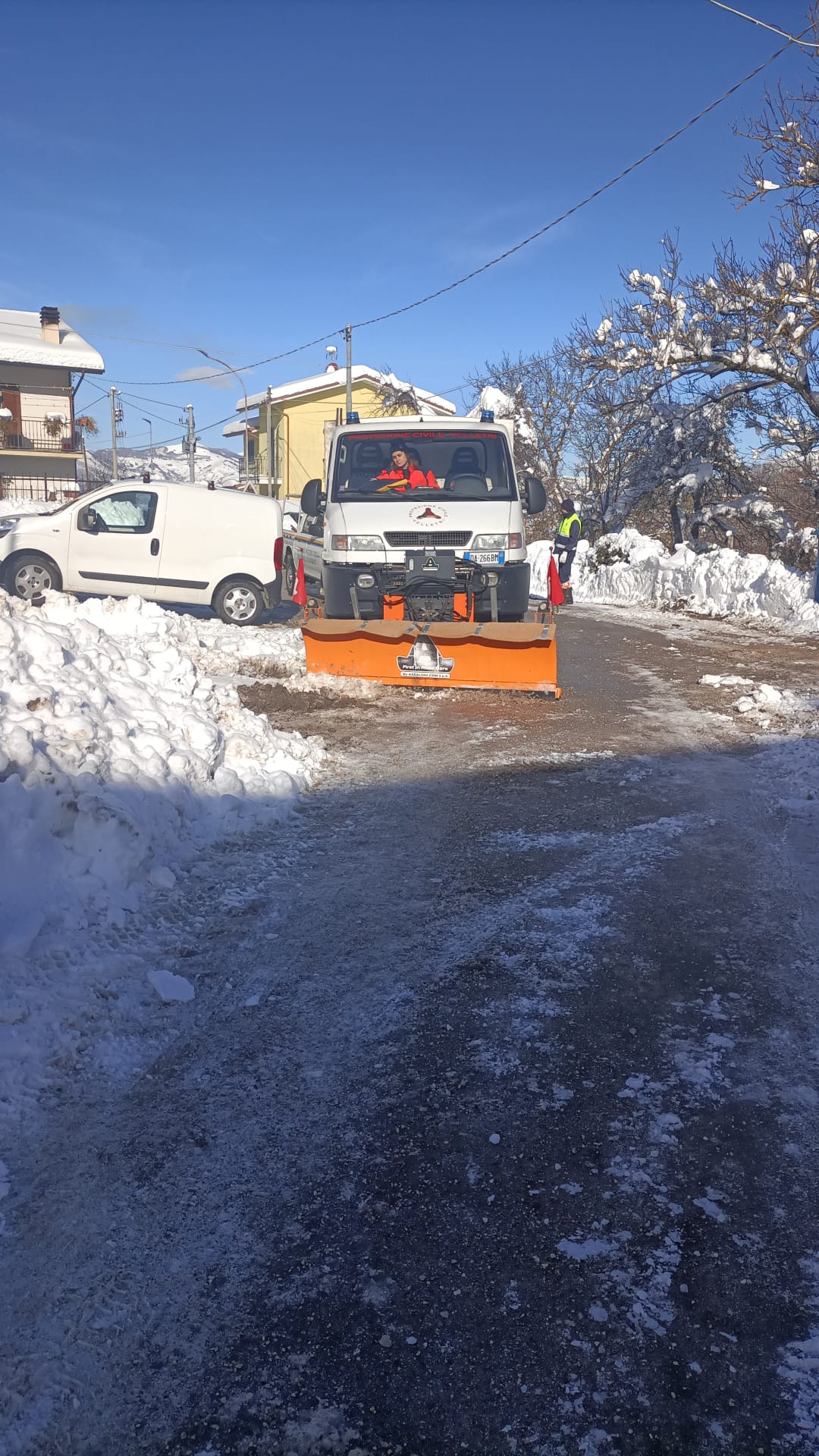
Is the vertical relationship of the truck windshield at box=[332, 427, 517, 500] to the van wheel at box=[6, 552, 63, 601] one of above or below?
above

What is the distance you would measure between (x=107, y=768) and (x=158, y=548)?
8938 mm

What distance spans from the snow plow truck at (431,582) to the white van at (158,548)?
429cm

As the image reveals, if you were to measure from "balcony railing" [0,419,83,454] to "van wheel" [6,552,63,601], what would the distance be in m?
24.1

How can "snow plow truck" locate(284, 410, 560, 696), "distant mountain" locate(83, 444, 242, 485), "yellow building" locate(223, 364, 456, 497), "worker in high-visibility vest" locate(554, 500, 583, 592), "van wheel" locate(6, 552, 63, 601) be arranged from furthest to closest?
"distant mountain" locate(83, 444, 242, 485) < "yellow building" locate(223, 364, 456, 497) < "worker in high-visibility vest" locate(554, 500, 583, 592) < "van wheel" locate(6, 552, 63, 601) < "snow plow truck" locate(284, 410, 560, 696)

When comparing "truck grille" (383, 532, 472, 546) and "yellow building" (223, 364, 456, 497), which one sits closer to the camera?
"truck grille" (383, 532, 472, 546)

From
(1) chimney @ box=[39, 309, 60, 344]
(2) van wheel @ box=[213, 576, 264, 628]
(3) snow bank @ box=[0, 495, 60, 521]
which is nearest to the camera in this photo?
(2) van wheel @ box=[213, 576, 264, 628]

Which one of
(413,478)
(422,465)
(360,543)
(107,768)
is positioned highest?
(422,465)

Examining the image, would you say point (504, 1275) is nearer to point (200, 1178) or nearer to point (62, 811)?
point (200, 1178)

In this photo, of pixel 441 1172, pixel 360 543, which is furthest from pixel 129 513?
pixel 441 1172

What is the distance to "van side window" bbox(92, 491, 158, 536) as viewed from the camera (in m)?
13.1

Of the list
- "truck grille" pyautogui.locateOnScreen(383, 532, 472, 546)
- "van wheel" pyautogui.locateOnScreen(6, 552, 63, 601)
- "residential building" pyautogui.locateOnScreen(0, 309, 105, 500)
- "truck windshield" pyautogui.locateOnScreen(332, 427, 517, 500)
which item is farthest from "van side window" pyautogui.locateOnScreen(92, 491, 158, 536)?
"residential building" pyautogui.locateOnScreen(0, 309, 105, 500)

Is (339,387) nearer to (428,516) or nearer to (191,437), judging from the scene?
(191,437)

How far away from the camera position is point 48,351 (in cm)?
3362

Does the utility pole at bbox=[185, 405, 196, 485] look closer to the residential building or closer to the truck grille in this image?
the residential building
